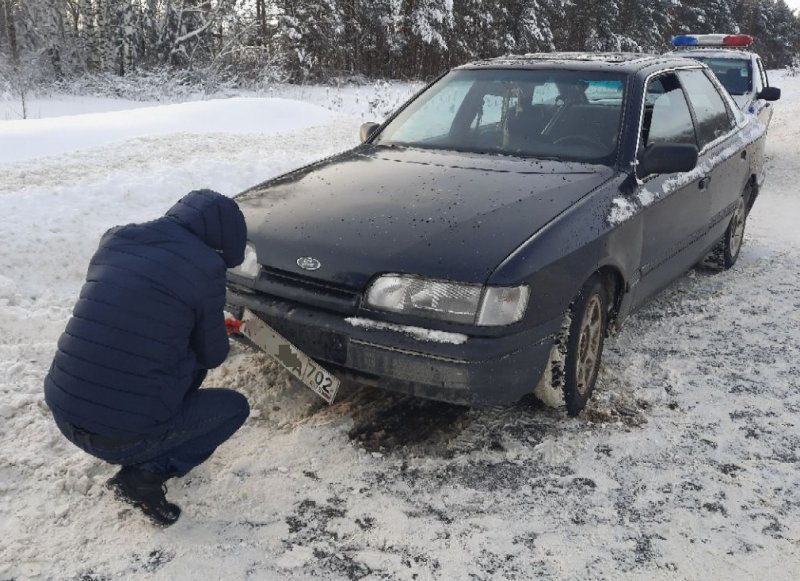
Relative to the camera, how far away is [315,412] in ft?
11.4

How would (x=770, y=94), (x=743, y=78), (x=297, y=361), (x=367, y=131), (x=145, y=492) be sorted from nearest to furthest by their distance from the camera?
(x=145, y=492), (x=297, y=361), (x=367, y=131), (x=770, y=94), (x=743, y=78)

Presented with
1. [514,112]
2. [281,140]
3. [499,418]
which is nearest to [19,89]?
[281,140]

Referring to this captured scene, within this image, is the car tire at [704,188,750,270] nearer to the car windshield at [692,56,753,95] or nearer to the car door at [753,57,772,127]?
the car door at [753,57,772,127]

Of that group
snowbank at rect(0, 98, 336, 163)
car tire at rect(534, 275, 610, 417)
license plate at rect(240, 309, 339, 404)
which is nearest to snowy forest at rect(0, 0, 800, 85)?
snowbank at rect(0, 98, 336, 163)

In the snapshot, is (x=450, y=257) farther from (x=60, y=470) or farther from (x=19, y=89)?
(x=19, y=89)

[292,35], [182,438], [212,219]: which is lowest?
→ [182,438]

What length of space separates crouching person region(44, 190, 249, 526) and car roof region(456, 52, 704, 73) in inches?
102

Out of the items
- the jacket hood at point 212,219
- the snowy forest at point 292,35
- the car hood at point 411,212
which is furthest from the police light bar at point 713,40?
the snowy forest at point 292,35

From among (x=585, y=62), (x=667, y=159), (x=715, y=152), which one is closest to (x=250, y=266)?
(x=667, y=159)

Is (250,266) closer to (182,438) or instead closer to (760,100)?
(182,438)

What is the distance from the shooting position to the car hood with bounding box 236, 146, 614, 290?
9.64 feet

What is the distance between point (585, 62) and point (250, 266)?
2450mm

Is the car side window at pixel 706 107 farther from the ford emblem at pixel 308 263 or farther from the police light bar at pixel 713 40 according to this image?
the police light bar at pixel 713 40

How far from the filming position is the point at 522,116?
13.7ft
